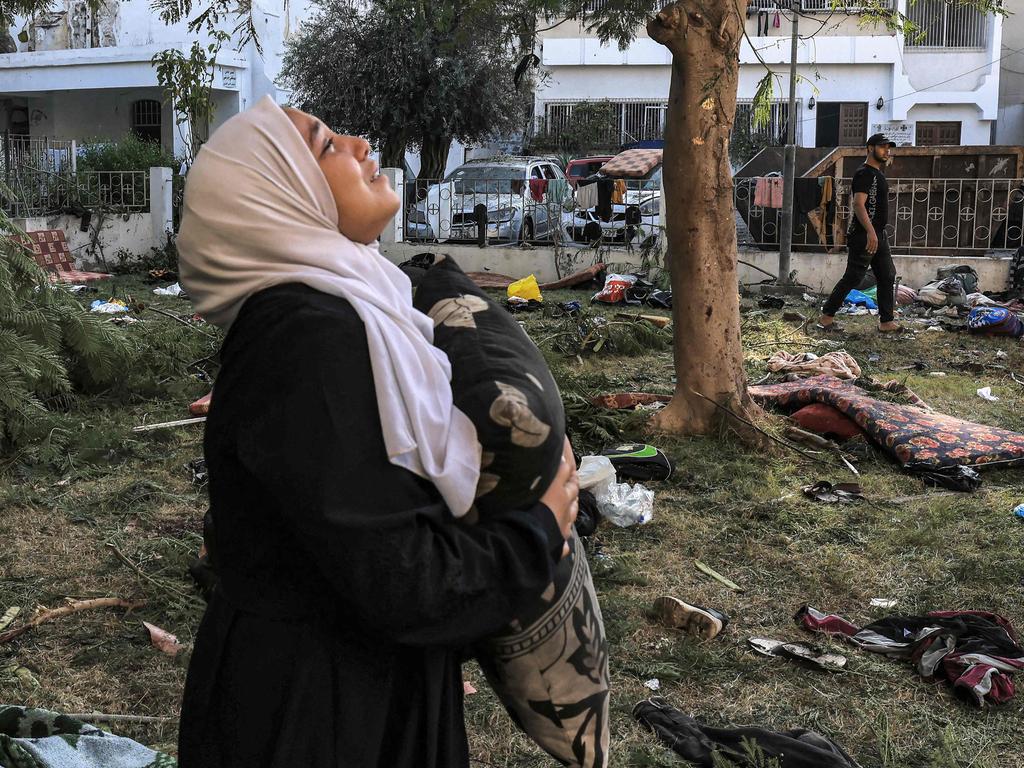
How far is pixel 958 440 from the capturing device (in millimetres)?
5625

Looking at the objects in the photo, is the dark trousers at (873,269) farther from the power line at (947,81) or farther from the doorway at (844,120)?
the doorway at (844,120)

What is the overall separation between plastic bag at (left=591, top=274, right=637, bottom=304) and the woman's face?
10.6 metres

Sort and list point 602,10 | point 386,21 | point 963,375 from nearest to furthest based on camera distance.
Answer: point 602,10, point 963,375, point 386,21

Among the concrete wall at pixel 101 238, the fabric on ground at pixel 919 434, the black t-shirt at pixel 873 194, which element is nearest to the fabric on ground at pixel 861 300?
the black t-shirt at pixel 873 194

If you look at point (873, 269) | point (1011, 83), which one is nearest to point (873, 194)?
point (873, 269)

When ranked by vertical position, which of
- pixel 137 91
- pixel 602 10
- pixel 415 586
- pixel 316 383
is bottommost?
pixel 415 586

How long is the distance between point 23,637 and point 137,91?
22501 millimetres

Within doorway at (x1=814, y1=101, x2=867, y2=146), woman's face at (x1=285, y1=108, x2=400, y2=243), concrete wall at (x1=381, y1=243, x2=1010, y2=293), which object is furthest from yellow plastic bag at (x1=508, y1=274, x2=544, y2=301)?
doorway at (x1=814, y1=101, x2=867, y2=146)

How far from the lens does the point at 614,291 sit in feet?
39.2

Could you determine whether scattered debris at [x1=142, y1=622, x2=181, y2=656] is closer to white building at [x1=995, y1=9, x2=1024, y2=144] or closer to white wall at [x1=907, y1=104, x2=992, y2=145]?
white wall at [x1=907, y1=104, x2=992, y2=145]

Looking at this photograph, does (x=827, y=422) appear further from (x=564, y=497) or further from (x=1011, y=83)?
(x=1011, y=83)

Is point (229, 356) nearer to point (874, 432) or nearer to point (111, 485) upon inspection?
point (111, 485)

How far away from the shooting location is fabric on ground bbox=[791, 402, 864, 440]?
6.12 meters

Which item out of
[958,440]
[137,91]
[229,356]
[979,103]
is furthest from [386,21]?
[229,356]
